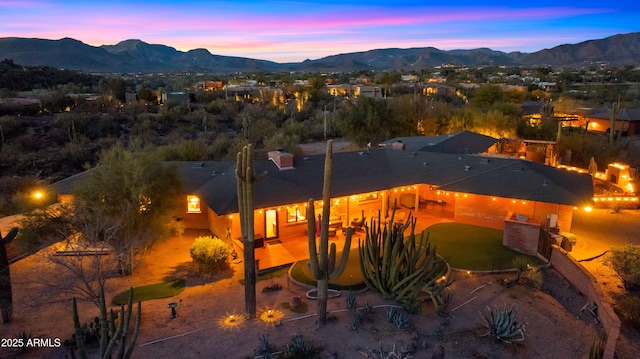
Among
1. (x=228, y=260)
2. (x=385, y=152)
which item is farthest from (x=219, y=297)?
(x=385, y=152)

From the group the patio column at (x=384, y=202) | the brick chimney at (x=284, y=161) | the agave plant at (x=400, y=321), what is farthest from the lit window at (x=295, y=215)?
the agave plant at (x=400, y=321)

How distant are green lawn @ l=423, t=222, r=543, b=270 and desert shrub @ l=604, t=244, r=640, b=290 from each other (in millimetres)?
2589

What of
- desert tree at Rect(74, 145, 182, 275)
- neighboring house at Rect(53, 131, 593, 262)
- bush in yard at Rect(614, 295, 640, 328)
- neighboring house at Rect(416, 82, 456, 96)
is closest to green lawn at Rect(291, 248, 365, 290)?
neighboring house at Rect(53, 131, 593, 262)

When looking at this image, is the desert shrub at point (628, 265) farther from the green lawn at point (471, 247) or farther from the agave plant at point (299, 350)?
the agave plant at point (299, 350)

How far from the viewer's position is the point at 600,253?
18.9 metres

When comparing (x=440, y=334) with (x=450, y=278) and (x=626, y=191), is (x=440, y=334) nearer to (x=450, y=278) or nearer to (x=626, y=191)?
(x=450, y=278)

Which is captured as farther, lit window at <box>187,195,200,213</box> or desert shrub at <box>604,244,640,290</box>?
lit window at <box>187,195,200,213</box>

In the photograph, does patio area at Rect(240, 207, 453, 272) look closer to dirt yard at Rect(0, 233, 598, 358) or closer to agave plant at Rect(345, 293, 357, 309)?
dirt yard at Rect(0, 233, 598, 358)

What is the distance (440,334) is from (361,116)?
28.8 m

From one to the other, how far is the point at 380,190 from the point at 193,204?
29.7 ft

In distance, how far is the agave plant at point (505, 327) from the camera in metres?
12.4

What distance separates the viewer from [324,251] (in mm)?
12477

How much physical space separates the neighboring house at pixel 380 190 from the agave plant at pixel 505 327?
24.2ft

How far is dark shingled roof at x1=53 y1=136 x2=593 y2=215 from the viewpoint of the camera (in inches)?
770
